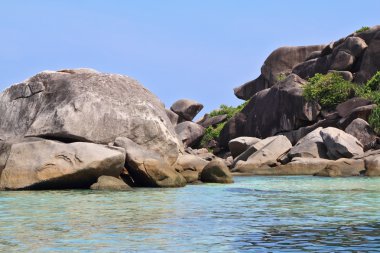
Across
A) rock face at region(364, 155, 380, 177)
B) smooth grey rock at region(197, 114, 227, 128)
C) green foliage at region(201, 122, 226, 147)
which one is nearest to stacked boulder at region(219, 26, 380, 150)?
green foliage at region(201, 122, 226, 147)

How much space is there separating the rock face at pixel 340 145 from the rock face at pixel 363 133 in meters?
2.29

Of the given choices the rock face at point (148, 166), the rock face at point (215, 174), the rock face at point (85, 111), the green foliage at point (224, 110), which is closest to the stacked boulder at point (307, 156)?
the rock face at point (215, 174)

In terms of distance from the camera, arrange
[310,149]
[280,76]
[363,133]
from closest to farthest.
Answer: [310,149] → [363,133] → [280,76]

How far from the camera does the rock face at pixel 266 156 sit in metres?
35.7

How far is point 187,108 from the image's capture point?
64312 mm

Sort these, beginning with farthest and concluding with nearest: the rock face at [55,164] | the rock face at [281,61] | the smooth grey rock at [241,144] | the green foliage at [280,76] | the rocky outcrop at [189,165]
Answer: the rock face at [281,61] < the green foliage at [280,76] < the smooth grey rock at [241,144] < the rocky outcrop at [189,165] < the rock face at [55,164]

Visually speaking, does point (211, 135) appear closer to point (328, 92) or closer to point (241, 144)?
point (328, 92)

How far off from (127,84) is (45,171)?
527 centimetres

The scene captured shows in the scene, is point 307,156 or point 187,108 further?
point 187,108

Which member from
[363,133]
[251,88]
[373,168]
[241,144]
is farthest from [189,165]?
[251,88]

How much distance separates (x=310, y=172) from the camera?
109 feet

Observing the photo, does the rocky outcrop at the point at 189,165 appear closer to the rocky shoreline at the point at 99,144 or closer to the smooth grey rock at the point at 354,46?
the rocky shoreline at the point at 99,144

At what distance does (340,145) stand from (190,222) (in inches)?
1002

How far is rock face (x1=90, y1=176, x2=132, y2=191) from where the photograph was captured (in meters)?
20.5
